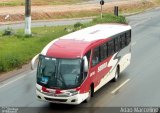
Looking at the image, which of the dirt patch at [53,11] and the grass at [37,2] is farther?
the grass at [37,2]

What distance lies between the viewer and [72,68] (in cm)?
1841

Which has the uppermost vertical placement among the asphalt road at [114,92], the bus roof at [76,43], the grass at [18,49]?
the bus roof at [76,43]

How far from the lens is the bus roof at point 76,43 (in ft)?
61.0

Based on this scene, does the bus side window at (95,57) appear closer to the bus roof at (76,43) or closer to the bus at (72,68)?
the bus at (72,68)

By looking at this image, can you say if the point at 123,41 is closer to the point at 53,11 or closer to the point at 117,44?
the point at 117,44

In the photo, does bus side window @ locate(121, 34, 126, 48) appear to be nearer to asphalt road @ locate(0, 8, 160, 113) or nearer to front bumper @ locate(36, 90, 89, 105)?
asphalt road @ locate(0, 8, 160, 113)

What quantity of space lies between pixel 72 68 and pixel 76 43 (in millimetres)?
1570

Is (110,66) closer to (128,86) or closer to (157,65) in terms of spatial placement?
(128,86)

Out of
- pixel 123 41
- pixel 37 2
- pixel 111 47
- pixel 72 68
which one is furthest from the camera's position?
pixel 37 2

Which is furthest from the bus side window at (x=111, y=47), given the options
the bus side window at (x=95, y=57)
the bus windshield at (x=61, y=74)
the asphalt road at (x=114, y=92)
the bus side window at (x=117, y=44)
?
the bus windshield at (x=61, y=74)

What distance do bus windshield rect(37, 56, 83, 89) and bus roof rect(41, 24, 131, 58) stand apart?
9.9 inches

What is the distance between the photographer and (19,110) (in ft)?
61.0

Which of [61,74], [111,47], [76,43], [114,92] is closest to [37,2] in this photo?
[111,47]

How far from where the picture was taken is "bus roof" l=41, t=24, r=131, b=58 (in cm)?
1858
